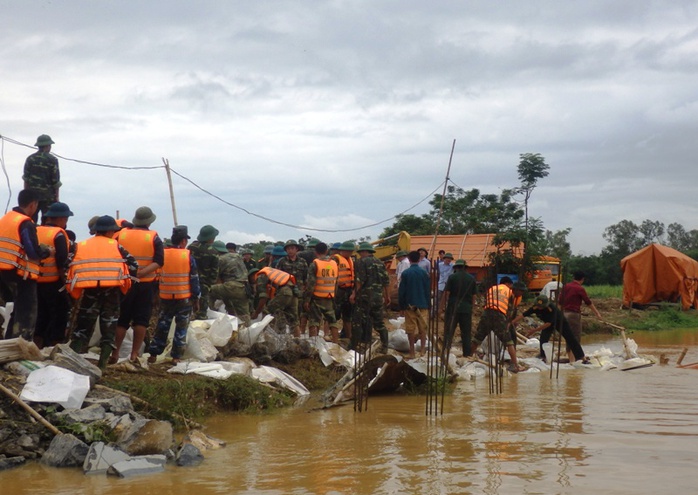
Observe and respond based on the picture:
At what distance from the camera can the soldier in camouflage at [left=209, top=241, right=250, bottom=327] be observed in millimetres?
12055

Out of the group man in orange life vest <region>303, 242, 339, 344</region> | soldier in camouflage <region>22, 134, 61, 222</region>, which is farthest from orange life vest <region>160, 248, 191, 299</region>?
man in orange life vest <region>303, 242, 339, 344</region>

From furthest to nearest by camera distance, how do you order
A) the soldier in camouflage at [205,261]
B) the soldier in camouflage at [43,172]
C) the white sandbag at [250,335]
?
the soldier in camouflage at [205,261] < the white sandbag at [250,335] < the soldier in camouflage at [43,172]

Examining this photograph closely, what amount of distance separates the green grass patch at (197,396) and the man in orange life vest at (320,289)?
2.66 meters

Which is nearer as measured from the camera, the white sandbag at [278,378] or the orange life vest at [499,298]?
the white sandbag at [278,378]

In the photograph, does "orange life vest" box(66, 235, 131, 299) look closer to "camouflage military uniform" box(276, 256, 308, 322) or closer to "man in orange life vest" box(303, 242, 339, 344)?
"man in orange life vest" box(303, 242, 339, 344)

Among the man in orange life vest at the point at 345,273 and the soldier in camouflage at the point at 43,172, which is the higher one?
the soldier in camouflage at the point at 43,172

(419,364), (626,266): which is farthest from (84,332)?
(626,266)

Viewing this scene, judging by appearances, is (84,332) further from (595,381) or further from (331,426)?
(595,381)

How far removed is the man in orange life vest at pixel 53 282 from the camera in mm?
8055

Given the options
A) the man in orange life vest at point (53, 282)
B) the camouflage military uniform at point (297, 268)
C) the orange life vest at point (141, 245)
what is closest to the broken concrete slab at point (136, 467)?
the man in orange life vest at point (53, 282)

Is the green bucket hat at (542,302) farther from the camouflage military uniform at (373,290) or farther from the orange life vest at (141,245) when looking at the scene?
the orange life vest at (141,245)

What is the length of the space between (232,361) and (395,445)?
11.0 feet

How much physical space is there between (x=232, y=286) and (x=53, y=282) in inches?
157

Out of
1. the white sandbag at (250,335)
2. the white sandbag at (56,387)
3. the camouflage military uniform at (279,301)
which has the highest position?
the camouflage military uniform at (279,301)
